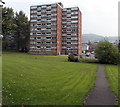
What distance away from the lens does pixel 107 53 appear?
40125mm

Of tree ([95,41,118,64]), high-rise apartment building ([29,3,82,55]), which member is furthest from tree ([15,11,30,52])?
tree ([95,41,118,64])

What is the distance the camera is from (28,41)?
80.8m

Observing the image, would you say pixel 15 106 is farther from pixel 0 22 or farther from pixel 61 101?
pixel 0 22

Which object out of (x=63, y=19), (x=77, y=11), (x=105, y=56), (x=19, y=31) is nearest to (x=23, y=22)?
(x=19, y=31)

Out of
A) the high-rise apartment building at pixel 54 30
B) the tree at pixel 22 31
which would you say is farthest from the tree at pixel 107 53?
the tree at pixel 22 31

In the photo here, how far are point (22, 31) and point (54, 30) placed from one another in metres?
17.1

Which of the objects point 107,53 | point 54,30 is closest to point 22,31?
point 54,30

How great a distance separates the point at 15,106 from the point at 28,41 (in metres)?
76.1

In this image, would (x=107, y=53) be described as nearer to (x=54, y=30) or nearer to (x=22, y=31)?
(x=54, y=30)

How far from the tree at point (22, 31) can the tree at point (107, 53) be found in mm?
47509

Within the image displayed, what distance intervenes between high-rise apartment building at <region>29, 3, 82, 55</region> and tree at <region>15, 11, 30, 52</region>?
11.3 feet

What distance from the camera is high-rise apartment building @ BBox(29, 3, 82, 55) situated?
74.1 m

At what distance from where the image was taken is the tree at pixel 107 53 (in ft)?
130

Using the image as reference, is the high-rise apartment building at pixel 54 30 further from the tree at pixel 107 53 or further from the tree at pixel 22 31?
the tree at pixel 107 53
